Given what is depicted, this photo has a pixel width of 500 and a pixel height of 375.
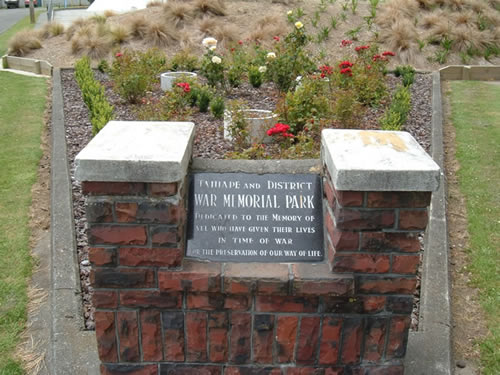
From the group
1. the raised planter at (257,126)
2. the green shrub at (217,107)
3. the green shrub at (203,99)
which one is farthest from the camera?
the green shrub at (203,99)

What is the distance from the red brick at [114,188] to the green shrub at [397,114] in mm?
4214

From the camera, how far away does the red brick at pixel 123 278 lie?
8.29 ft

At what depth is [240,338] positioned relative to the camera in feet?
8.63

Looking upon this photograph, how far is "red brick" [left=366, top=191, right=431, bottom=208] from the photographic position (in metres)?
2.40

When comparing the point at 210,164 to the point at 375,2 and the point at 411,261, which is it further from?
the point at 375,2

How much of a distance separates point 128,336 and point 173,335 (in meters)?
0.22

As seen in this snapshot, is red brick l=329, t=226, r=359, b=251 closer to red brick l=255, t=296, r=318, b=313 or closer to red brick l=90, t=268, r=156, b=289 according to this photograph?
red brick l=255, t=296, r=318, b=313

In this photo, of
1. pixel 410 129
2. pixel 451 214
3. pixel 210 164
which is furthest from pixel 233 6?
pixel 210 164

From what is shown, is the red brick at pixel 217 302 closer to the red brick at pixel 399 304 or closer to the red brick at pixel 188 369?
the red brick at pixel 188 369

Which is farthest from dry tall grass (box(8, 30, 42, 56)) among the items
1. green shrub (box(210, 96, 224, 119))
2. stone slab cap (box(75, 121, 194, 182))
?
stone slab cap (box(75, 121, 194, 182))

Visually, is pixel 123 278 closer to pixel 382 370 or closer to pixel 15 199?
pixel 382 370

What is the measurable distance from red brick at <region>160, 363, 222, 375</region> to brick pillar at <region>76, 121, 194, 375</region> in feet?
0.15

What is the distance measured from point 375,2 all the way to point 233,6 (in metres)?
4.02

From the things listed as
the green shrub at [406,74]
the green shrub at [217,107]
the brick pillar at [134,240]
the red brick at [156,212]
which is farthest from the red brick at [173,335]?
the green shrub at [406,74]
